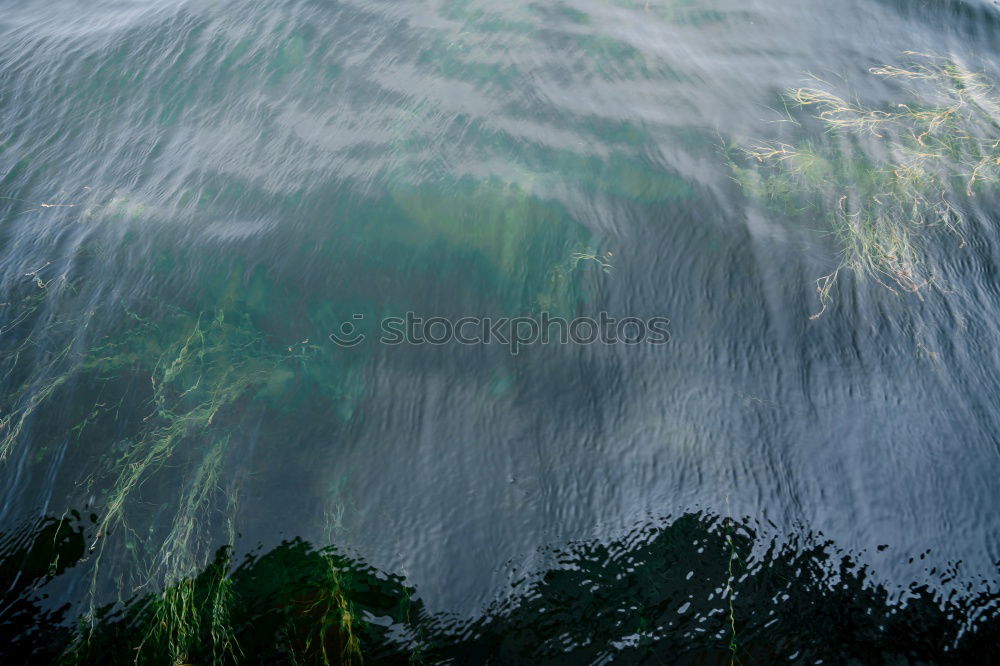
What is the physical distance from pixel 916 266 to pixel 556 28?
3017 millimetres

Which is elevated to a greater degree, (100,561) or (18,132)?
(18,132)

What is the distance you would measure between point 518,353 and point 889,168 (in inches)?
101

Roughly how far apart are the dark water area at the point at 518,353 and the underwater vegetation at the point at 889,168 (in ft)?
0.07

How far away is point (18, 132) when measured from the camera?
185 inches

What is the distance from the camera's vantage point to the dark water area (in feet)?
8.41

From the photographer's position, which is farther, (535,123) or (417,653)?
(535,123)

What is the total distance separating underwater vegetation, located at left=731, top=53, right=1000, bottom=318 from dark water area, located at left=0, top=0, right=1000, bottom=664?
0.02 meters

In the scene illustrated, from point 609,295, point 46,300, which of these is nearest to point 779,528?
point 609,295

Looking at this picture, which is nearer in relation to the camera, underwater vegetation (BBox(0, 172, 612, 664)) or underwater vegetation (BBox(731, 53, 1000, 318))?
underwater vegetation (BBox(0, 172, 612, 664))

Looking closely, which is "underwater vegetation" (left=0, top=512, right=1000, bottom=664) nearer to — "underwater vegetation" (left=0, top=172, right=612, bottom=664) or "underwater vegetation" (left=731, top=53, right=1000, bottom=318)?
"underwater vegetation" (left=0, top=172, right=612, bottom=664)

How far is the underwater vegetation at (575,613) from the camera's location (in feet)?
7.95

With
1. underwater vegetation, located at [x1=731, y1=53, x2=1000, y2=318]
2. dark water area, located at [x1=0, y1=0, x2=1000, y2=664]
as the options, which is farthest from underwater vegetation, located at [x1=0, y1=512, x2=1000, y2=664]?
underwater vegetation, located at [x1=731, y1=53, x2=1000, y2=318]

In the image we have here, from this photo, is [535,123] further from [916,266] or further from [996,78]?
[996,78]

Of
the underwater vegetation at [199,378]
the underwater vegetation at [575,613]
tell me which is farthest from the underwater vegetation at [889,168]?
the underwater vegetation at [575,613]
